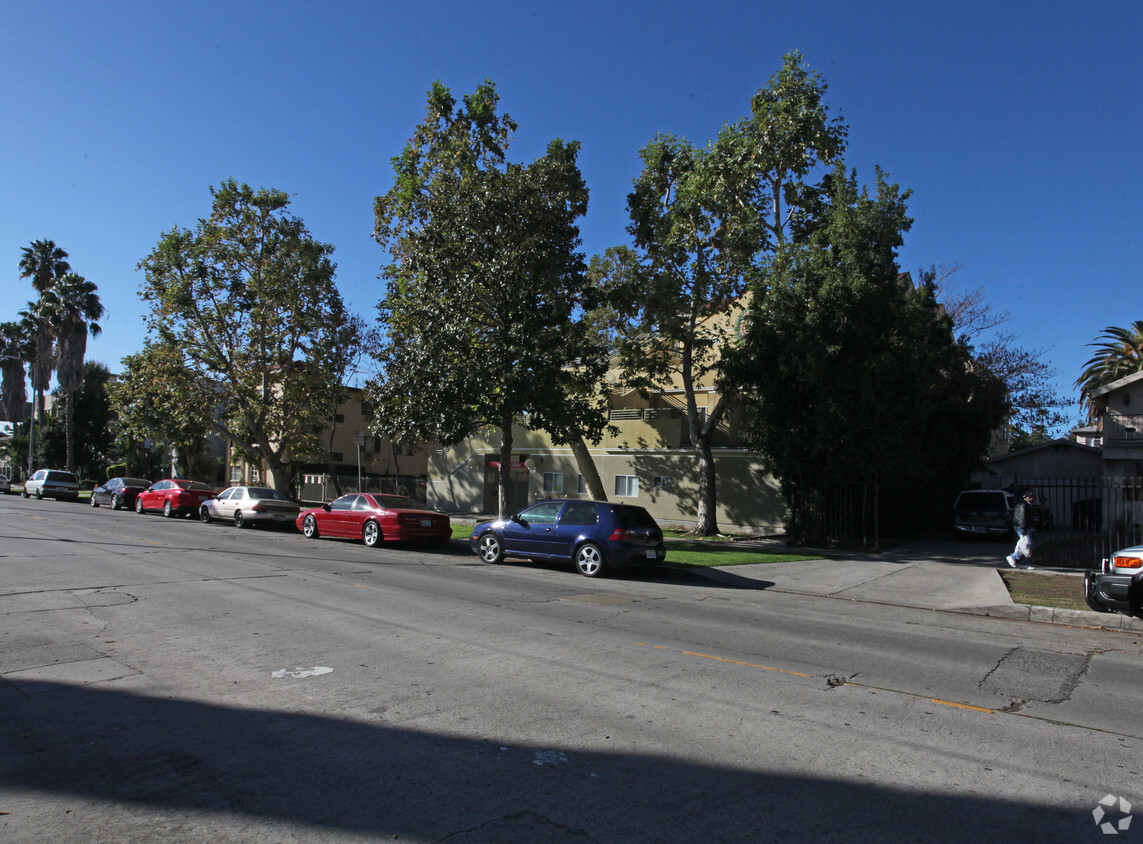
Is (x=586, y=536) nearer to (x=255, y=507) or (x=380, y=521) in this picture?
(x=380, y=521)

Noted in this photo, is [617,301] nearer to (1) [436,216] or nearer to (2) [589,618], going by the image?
(1) [436,216]

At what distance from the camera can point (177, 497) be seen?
27688 millimetres

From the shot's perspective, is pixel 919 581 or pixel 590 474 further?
pixel 590 474

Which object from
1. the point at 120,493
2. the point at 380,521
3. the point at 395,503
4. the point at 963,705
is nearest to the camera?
the point at 963,705

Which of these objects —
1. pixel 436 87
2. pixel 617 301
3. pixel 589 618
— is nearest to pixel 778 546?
pixel 617 301

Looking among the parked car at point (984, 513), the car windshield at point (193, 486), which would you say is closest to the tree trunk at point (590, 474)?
the parked car at point (984, 513)

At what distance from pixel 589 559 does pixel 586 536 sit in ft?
1.51

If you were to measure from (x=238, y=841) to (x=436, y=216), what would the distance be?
62.7 feet

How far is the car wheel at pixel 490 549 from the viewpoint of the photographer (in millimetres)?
16281

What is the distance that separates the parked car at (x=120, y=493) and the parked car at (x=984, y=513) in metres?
33.5

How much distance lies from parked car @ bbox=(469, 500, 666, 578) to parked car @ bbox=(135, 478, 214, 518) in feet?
56.2

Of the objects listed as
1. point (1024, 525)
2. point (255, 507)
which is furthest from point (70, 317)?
point (1024, 525)

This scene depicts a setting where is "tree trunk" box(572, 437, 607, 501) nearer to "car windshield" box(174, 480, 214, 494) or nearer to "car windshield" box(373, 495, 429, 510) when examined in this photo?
"car windshield" box(373, 495, 429, 510)

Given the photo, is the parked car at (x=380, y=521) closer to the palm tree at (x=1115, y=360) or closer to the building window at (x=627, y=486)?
the building window at (x=627, y=486)
